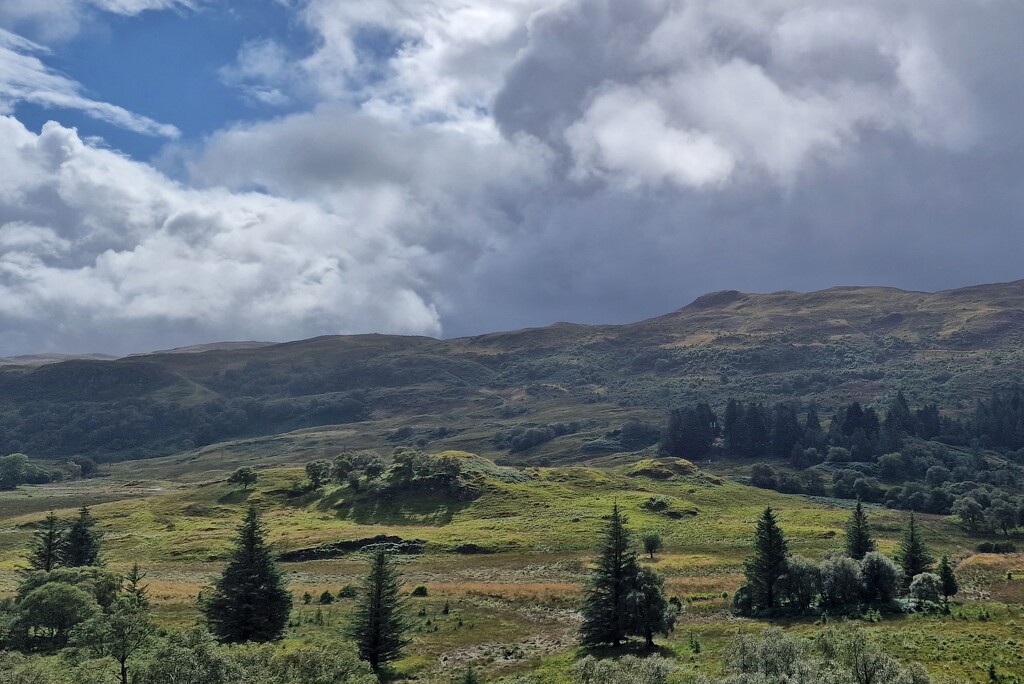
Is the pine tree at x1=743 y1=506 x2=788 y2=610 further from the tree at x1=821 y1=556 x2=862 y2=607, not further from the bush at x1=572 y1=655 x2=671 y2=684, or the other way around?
the bush at x1=572 y1=655 x2=671 y2=684

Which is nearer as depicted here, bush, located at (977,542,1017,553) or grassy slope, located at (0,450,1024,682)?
grassy slope, located at (0,450,1024,682)

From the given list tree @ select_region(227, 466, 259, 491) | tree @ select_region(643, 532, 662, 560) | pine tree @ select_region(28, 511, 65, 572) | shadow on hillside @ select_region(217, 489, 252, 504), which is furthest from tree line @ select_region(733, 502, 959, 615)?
tree @ select_region(227, 466, 259, 491)

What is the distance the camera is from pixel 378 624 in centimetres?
5253

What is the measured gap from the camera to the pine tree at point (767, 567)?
6650 cm

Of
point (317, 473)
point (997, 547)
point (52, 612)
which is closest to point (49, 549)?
point (52, 612)

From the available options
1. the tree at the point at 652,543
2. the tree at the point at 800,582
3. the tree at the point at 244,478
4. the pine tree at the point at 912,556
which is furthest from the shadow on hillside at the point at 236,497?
the pine tree at the point at 912,556

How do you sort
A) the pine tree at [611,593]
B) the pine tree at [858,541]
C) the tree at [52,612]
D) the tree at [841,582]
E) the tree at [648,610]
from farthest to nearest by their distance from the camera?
the pine tree at [858,541] → the tree at [841,582] → the pine tree at [611,593] → the tree at [648,610] → the tree at [52,612]

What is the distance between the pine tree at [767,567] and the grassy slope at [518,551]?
4146mm

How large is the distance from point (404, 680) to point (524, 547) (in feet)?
198

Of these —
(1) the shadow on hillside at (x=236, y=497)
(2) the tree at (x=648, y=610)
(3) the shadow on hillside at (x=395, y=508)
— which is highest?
(2) the tree at (x=648, y=610)

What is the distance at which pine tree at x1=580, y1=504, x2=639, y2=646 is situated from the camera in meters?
56.5

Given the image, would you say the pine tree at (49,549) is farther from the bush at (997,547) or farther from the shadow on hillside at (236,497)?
the bush at (997,547)

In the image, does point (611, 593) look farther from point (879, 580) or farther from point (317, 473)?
point (317, 473)

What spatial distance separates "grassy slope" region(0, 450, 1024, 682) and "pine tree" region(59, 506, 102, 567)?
8026mm
